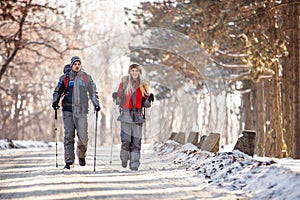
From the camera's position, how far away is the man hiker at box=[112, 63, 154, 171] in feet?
37.4

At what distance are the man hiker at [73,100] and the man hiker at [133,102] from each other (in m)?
0.69

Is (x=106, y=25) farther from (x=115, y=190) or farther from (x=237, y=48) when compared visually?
(x=115, y=190)

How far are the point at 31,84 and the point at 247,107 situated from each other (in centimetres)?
2142

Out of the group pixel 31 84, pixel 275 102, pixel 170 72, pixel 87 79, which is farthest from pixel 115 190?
pixel 31 84

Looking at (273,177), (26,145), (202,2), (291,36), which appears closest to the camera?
(273,177)

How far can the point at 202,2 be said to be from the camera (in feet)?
59.7

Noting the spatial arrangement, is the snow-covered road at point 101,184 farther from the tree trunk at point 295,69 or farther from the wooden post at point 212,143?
the tree trunk at point 295,69

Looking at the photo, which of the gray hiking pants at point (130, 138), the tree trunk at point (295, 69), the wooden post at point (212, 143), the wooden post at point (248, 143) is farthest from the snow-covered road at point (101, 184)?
the tree trunk at point (295, 69)

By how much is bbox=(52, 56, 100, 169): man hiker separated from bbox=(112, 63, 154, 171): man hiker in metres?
0.69

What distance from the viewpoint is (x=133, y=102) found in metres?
11.4

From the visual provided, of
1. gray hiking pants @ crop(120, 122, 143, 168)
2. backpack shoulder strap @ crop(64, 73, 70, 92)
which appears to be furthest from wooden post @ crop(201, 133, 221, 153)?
backpack shoulder strap @ crop(64, 73, 70, 92)

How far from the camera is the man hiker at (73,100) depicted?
423 inches

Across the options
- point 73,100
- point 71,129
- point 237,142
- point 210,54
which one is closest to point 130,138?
point 71,129

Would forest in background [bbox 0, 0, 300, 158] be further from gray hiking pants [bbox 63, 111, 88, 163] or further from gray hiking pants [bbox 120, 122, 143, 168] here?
gray hiking pants [bbox 63, 111, 88, 163]
